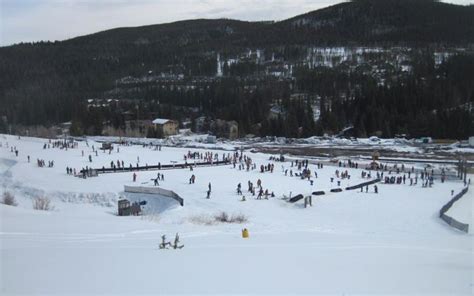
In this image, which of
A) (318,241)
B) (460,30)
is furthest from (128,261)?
(460,30)

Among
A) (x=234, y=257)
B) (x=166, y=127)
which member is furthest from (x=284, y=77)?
(x=234, y=257)

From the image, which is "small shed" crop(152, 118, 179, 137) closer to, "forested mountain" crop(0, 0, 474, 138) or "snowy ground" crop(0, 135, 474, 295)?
"forested mountain" crop(0, 0, 474, 138)

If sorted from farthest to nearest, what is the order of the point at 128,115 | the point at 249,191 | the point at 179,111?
the point at 179,111 → the point at 128,115 → the point at 249,191

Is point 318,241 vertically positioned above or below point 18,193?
above

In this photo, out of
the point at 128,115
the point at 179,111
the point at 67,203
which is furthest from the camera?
the point at 179,111

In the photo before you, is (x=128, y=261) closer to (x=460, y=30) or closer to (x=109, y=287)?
(x=109, y=287)

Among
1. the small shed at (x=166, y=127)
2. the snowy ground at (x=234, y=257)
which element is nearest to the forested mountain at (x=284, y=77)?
the small shed at (x=166, y=127)

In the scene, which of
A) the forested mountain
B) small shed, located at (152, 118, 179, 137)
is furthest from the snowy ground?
small shed, located at (152, 118, 179, 137)

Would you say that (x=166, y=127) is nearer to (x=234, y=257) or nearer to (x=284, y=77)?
(x=284, y=77)
